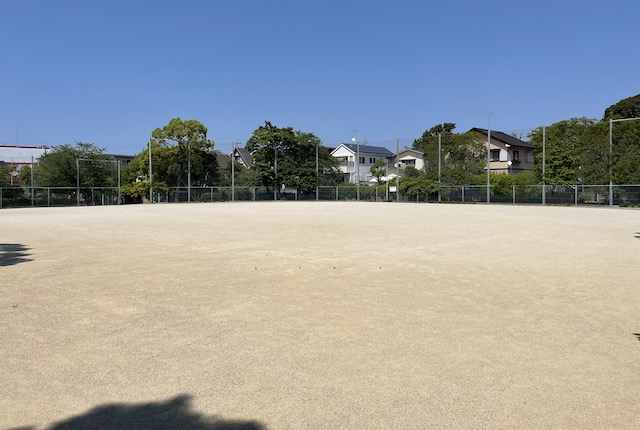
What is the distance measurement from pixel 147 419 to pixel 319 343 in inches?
64.8

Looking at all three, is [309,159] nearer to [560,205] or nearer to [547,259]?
[560,205]

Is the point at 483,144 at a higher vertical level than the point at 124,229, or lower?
higher

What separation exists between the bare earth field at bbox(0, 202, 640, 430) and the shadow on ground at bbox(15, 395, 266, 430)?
11mm

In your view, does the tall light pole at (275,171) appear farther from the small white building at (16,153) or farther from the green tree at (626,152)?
the small white building at (16,153)

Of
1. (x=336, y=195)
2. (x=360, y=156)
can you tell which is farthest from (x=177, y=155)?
(x=360, y=156)

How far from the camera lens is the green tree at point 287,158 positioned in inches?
1812

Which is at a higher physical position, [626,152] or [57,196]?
[626,152]

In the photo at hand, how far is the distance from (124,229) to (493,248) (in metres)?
10.8

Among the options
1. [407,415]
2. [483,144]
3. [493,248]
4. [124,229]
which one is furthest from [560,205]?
[407,415]

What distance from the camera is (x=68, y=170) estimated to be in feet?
126

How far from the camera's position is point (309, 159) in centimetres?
4772

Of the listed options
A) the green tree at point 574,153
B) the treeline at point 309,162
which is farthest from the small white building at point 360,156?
the green tree at point 574,153

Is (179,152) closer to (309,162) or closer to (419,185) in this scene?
(309,162)

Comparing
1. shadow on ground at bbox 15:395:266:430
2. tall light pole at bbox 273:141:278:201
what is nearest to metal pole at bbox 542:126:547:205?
tall light pole at bbox 273:141:278:201
